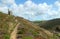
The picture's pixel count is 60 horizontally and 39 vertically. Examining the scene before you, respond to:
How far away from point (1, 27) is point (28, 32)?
13.5ft

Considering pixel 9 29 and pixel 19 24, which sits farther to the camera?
pixel 19 24

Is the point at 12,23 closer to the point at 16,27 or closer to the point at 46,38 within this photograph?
the point at 16,27

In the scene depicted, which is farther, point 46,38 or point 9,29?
point 46,38

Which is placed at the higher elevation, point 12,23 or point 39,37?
point 12,23

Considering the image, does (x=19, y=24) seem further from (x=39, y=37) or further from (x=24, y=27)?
(x=39, y=37)

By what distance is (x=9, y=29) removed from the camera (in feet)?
→ 88.1

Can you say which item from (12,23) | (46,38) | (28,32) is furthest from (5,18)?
(46,38)

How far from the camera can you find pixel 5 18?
1211 inches

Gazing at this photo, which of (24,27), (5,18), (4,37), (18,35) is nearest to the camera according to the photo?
(4,37)

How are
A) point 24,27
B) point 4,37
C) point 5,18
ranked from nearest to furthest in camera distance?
1. point 4,37
2. point 24,27
3. point 5,18

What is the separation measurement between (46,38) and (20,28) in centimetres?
443

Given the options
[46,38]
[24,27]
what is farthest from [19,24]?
[46,38]

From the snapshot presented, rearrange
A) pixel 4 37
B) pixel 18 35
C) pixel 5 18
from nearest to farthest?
pixel 4 37 → pixel 18 35 → pixel 5 18

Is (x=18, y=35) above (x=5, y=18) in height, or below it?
below
